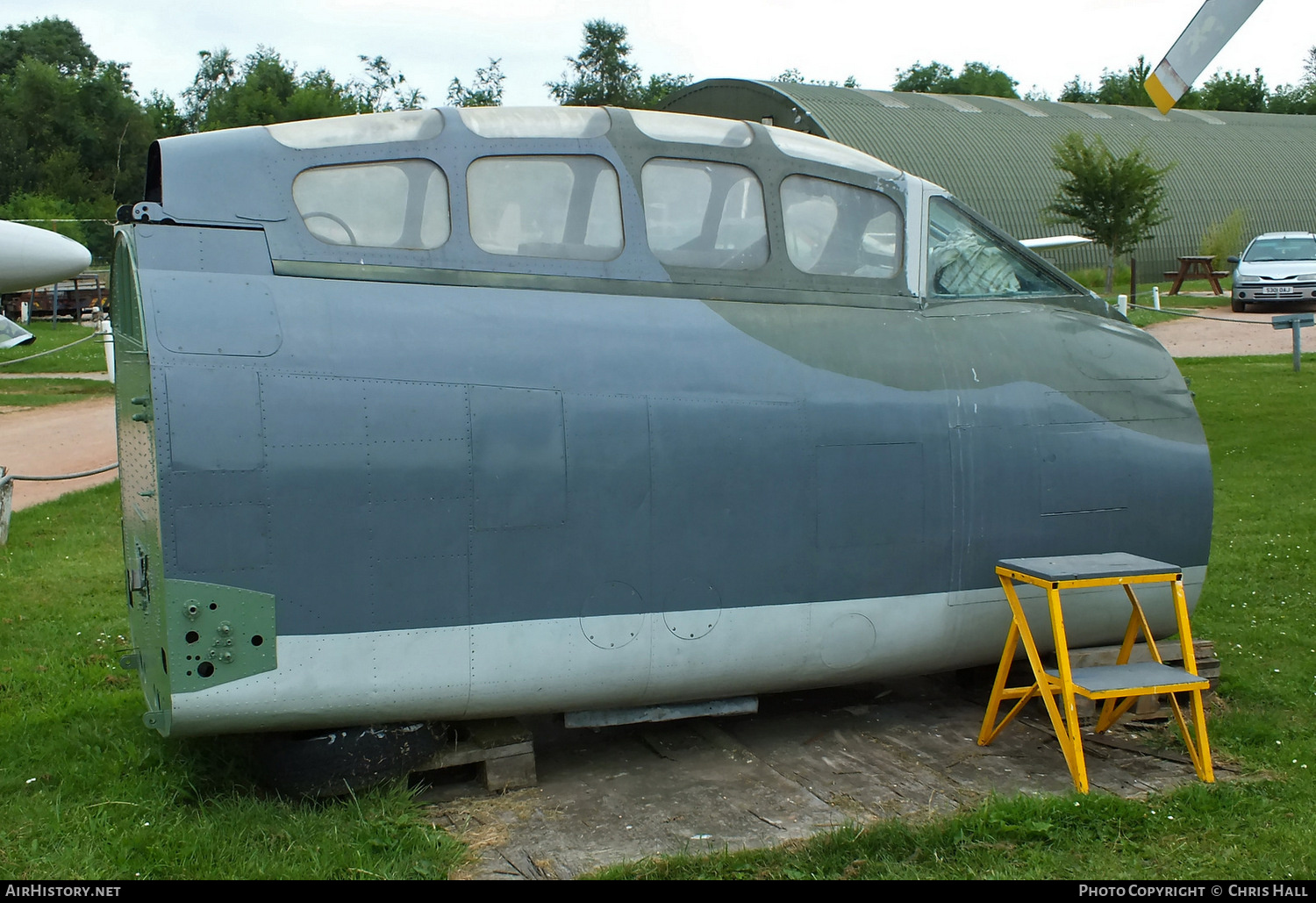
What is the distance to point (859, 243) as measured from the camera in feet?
18.3

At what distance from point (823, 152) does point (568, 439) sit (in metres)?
2.07

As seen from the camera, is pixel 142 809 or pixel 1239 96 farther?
pixel 1239 96

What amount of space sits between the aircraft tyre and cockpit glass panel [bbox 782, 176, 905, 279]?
9.28 feet

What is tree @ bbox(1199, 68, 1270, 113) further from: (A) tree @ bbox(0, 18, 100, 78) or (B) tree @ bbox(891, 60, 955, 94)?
(A) tree @ bbox(0, 18, 100, 78)

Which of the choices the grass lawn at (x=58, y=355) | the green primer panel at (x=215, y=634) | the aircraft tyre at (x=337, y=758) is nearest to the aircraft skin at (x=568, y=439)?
the green primer panel at (x=215, y=634)

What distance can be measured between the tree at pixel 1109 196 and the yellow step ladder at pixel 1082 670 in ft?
87.4

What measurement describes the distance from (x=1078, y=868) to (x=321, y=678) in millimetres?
2965

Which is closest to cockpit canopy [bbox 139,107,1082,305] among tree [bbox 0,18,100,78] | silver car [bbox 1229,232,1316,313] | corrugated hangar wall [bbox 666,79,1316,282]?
silver car [bbox 1229,232,1316,313]

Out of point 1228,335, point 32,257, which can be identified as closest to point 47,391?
point 32,257

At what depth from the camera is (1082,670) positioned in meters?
5.21

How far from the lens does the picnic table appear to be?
98.6 feet

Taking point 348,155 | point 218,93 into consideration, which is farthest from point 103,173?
point 348,155

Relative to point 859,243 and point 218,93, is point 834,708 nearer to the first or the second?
point 859,243

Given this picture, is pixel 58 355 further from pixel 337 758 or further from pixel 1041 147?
pixel 1041 147
